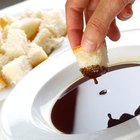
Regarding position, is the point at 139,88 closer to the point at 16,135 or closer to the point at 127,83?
the point at 127,83

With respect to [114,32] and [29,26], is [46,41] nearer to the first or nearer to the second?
[29,26]

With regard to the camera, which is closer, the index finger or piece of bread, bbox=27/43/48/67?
the index finger

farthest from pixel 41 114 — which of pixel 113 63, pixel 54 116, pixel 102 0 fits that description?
pixel 102 0

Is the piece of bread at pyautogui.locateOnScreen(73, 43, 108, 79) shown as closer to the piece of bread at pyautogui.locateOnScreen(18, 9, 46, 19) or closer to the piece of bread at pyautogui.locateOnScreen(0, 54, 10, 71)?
the piece of bread at pyautogui.locateOnScreen(0, 54, 10, 71)

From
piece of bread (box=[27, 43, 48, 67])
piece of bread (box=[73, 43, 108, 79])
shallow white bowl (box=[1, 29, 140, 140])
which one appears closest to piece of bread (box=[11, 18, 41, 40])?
piece of bread (box=[27, 43, 48, 67])

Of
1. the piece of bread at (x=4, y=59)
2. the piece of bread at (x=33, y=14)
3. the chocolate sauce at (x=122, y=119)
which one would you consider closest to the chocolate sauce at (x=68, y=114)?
the chocolate sauce at (x=122, y=119)

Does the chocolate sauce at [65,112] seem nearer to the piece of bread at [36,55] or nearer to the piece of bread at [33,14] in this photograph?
the piece of bread at [36,55]

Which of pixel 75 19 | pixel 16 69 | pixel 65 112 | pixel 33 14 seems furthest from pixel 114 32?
pixel 33 14

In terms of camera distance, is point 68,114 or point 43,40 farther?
point 43,40
